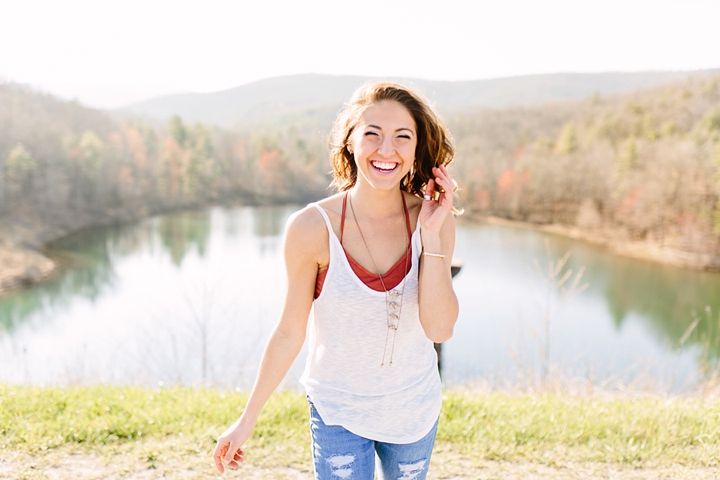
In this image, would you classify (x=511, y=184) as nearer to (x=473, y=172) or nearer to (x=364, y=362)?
(x=473, y=172)

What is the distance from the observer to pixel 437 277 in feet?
4.35

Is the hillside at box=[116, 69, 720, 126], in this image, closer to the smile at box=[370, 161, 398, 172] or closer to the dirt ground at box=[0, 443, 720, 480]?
the dirt ground at box=[0, 443, 720, 480]

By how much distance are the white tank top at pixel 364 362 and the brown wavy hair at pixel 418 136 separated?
256mm

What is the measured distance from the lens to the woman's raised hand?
1374mm

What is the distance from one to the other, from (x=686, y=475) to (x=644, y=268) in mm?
25240

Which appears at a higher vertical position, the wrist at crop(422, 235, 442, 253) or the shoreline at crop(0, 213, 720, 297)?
the wrist at crop(422, 235, 442, 253)

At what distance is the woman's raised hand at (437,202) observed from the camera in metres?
1.37

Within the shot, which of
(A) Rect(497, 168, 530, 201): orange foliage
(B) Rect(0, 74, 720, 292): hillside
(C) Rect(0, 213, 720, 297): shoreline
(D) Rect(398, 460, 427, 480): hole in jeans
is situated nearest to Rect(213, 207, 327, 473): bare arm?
(D) Rect(398, 460, 427, 480): hole in jeans

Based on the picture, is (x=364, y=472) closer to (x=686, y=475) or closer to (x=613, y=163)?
(x=686, y=475)

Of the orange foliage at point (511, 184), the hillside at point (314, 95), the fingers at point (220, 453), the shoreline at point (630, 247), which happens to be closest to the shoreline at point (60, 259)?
the shoreline at point (630, 247)

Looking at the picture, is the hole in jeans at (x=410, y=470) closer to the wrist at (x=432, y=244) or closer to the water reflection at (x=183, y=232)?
the wrist at (x=432, y=244)

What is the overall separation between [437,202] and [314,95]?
403ft

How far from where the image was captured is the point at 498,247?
27578 mm

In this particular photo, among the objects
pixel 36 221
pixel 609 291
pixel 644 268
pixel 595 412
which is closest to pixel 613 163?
pixel 644 268
